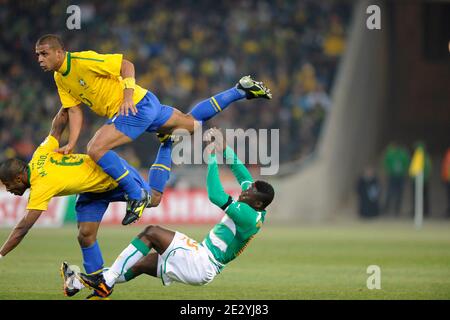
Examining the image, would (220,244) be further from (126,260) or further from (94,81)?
(94,81)

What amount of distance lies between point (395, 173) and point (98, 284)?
59.0 ft

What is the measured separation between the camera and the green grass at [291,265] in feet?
35.3

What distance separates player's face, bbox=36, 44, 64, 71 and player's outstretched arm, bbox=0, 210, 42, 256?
1.70m

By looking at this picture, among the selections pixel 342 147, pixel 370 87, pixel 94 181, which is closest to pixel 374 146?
pixel 370 87

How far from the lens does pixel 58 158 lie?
32.6 feet

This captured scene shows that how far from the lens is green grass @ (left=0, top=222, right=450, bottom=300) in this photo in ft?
35.3

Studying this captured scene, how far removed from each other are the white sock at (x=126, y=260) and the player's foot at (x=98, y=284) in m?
0.04

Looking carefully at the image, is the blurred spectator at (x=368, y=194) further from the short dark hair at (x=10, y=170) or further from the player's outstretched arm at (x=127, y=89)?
the short dark hair at (x=10, y=170)

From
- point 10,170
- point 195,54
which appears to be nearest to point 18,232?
point 10,170

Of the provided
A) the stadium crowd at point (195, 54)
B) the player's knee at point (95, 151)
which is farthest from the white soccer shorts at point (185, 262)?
the stadium crowd at point (195, 54)

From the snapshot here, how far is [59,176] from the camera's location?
9.75 metres

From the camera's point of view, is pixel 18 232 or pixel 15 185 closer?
pixel 18 232

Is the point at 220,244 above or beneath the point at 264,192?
beneath

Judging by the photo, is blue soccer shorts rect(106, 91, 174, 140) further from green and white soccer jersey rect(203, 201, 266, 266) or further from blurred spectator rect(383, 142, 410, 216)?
blurred spectator rect(383, 142, 410, 216)
